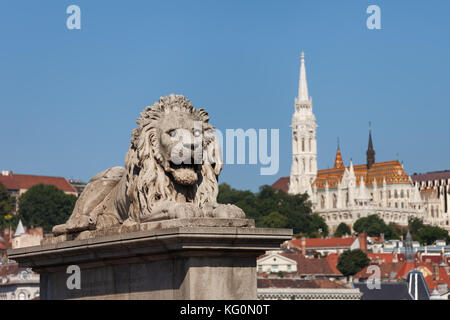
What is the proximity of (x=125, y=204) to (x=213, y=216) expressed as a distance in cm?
170

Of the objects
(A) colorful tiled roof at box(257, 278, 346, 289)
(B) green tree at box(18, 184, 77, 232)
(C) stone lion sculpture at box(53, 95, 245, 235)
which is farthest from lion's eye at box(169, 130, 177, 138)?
(B) green tree at box(18, 184, 77, 232)

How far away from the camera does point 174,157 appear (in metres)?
13.6

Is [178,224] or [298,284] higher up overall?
[298,284]

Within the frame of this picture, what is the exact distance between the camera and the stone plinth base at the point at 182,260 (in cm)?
1238

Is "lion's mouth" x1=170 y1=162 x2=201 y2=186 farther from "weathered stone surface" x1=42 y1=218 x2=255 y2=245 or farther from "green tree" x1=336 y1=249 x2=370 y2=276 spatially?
"green tree" x1=336 y1=249 x2=370 y2=276

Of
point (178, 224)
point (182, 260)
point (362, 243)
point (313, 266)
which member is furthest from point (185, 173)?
point (362, 243)

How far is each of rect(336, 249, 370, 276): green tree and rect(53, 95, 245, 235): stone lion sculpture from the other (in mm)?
153042

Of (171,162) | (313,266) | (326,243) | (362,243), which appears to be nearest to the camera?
(171,162)

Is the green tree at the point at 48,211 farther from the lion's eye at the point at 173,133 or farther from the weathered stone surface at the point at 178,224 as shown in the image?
the lion's eye at the point at 173,133

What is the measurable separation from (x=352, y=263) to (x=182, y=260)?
6100 inches

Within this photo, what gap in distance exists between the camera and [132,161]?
558 inches

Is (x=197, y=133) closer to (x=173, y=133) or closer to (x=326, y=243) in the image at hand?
(x=173, y=133)

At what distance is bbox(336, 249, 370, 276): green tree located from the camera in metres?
166
